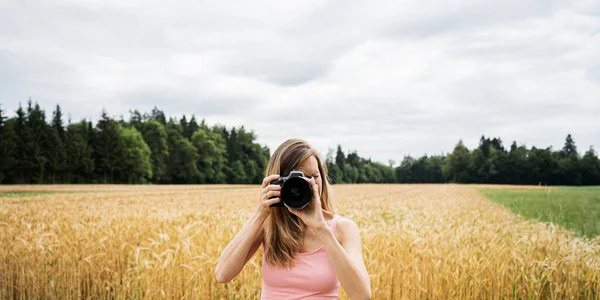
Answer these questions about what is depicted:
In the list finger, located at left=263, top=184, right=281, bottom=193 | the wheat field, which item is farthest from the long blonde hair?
the wheat field

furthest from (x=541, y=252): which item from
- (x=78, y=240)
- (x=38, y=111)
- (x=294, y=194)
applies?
(x=38, y=111)

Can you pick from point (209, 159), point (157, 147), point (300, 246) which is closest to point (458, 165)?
point (209, 159)

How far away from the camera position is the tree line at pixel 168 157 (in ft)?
165

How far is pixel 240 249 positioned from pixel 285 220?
0.29m

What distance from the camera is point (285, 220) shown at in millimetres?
2355

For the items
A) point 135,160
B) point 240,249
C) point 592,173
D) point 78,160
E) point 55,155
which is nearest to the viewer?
point 240,249

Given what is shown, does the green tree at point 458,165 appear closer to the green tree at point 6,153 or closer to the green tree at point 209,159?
the green tree at point 209,159

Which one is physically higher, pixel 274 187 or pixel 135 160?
pixel 135 160

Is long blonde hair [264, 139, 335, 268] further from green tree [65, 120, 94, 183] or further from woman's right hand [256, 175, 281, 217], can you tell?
green tree [65, 120, 94, 183]

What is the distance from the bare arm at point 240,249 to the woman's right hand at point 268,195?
0.16 feet

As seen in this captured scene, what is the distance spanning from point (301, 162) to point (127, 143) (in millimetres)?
73539

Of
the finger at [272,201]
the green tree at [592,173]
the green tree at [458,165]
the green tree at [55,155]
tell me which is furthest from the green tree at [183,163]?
the finger at [272,201]

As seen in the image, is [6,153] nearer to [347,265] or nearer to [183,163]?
[183,163]

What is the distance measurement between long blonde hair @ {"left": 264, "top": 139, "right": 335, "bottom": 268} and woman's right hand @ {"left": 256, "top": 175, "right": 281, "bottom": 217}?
0.32 ft
